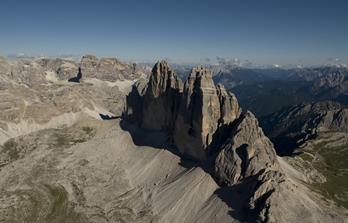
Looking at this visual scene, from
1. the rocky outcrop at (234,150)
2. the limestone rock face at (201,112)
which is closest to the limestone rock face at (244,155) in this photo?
the rocky outcrop at (234,150)

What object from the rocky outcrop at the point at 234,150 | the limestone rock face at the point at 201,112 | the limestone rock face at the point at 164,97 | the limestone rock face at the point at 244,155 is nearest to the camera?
the rocky outcrop at the point at 234,150

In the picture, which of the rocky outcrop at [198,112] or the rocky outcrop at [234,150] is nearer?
the rocky outcrop at [234,150]

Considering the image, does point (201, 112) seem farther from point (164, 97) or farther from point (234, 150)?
point (164, 97)

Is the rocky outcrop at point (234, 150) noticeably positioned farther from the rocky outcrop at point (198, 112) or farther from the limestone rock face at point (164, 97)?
the limestone rock face at point (164, 97)

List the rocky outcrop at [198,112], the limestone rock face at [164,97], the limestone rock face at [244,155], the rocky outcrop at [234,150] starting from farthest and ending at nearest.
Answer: the limestone rock face at [164,97] → the rocky outcrop at [198,112] → the limestone rock face at [244,155] → the rocky outcrop at [234,150]

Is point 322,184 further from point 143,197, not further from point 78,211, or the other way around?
point 78,211

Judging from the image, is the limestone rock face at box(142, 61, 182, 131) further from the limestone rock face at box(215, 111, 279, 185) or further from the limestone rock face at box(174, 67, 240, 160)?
the limestone rock face at box(215, 111, 279, 185)
